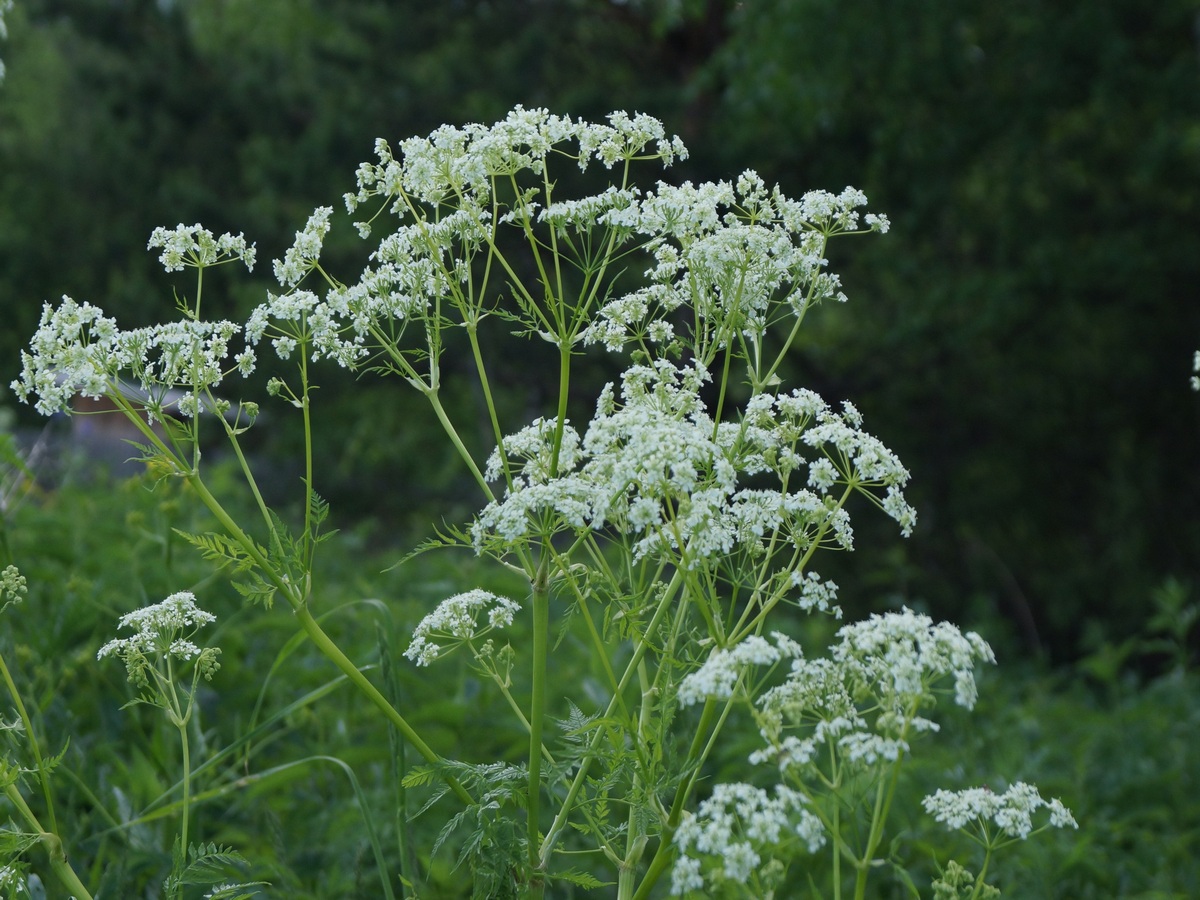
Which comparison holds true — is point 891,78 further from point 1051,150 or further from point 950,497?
point 950,497

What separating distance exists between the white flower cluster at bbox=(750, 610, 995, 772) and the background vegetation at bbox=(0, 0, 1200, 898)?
9.67 meters

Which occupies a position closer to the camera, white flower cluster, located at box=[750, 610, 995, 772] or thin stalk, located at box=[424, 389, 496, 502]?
white flower cluster, located at box=[750, 610, 995, 772]

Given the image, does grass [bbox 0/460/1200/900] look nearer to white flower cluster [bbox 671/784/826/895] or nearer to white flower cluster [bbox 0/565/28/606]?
white flower cluster [bbox 0/565/28/606]

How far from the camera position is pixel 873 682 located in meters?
2.23

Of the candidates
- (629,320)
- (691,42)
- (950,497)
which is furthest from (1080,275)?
(629,320)

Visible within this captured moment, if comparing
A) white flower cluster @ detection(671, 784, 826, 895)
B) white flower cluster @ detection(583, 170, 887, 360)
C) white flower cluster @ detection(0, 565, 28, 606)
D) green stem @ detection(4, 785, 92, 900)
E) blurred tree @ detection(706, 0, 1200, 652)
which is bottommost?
green stem @ detection(4, 785, 92, 900)

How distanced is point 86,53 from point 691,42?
7.54 meters

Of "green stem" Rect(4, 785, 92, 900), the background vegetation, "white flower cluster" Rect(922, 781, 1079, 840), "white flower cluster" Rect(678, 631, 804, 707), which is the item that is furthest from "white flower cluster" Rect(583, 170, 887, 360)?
the background vegetation

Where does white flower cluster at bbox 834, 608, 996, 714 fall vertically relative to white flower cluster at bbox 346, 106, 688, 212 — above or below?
below

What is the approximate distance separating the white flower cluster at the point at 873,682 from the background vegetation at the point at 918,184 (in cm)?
967

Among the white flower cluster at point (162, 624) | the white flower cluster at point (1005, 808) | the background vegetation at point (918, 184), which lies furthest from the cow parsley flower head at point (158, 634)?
the background vegetation at point (918, 184)

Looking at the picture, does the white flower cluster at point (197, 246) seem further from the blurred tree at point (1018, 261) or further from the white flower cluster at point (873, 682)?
the blurred tree at point (1018, 261)

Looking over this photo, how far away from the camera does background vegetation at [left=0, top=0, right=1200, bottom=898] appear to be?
12.5m

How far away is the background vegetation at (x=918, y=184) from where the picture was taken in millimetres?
12531
